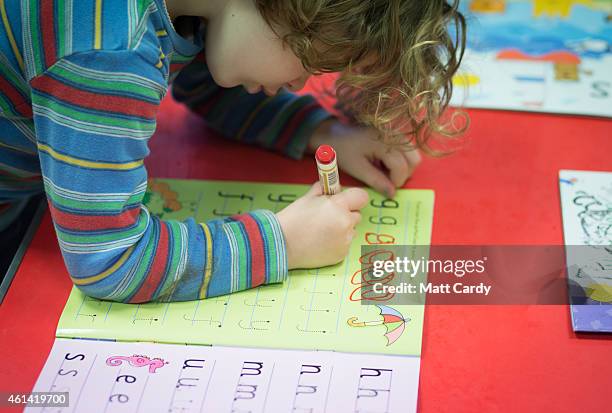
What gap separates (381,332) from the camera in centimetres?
74

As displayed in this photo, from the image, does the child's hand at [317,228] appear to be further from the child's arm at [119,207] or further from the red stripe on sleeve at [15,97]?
the red stripe on sleeve at [15,97]

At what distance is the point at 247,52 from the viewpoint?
0.80m

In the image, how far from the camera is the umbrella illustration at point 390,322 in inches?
29.0

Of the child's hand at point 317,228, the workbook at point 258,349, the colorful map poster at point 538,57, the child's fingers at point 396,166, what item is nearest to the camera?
the workbook at point 258,349

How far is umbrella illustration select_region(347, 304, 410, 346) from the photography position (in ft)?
2.42

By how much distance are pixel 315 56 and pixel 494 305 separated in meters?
0.29

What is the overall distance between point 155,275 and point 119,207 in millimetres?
77

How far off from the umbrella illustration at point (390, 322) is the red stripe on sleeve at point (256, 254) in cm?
10

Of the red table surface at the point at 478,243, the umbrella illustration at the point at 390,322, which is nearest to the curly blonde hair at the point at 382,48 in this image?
the red table surface at the point at 478,243

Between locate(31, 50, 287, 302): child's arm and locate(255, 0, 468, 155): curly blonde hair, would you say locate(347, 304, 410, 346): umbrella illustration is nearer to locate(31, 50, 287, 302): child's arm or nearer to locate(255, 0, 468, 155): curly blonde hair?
locate(31, 50, 287, 302): child's arm

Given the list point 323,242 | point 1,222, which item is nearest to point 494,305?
point 323,242

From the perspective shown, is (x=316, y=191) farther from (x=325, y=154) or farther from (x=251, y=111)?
(x=251, y=111)

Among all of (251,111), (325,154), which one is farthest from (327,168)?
(251,111)

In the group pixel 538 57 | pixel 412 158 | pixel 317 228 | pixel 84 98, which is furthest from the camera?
Answer: pixel 538 57
